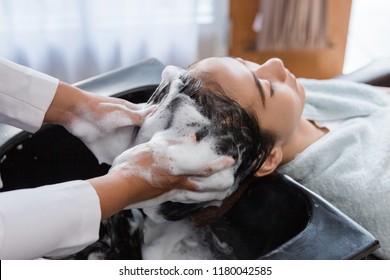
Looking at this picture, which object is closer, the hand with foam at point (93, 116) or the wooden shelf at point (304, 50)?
the hand with foam at point (93, 116)

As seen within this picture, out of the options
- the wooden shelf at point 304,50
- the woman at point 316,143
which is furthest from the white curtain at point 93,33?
the woman at point 316,143

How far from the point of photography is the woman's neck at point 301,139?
3.63 feet

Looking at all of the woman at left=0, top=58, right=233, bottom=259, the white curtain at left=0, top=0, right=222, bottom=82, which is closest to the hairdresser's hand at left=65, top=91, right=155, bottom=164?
the woman at left=0, top=58, right=233, bottom=259

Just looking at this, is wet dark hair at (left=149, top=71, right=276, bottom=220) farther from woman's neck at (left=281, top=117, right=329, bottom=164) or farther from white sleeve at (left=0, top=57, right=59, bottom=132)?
white sleeve at (left=0, top=57, right=59, bottom=132)

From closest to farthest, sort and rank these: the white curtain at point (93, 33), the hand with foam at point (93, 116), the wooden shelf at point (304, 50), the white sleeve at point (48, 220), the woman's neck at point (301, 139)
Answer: the white sleeve at point (48, 220) → the hand with foam at point (93, 116) → the woman's neck at point (301, 139) → the white curtain at point (93, 33) → the wooden shelf at point (304, 50)

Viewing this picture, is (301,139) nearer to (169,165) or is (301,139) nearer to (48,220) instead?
(169,165)

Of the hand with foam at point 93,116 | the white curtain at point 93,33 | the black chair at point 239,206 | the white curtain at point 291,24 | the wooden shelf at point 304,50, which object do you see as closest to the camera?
A: the black chair at point 239,206

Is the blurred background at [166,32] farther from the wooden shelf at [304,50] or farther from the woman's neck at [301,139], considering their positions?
the woman's neck at [301,139]

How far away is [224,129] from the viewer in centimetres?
92

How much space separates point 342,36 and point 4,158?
1687mm

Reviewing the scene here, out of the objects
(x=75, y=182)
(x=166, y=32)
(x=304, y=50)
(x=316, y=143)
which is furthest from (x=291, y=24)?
(x=75, y=182)

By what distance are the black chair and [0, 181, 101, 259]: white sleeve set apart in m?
0.29
